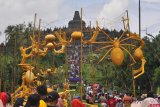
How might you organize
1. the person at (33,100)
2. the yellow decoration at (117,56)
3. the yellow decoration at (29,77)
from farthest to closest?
the yellow decoration at (29,77), the yellow decoration at (117,56), the person at (33,100)

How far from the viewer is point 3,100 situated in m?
11.7

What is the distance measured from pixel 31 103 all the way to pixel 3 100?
3721 mm

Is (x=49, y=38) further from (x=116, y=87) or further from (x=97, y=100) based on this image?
(x=116, y=87)

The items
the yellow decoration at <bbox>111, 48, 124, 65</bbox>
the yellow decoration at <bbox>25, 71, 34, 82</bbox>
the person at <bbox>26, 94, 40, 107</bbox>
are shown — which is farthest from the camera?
the yellow decoration at <bbox>25, 71, 34, 82</bbox>

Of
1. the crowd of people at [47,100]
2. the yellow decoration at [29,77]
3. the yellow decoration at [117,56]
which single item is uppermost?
the yellow decoration at [117,56]

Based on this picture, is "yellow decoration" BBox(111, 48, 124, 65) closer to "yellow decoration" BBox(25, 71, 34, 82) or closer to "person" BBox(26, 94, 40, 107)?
"yellow decoration" BBox(25, 71, 34, 82)

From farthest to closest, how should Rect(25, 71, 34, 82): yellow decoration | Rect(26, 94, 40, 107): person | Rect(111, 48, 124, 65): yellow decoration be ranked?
Rect(25, 71, 34, 82): yellow decoration → Rect(111, 48, 124, 65): yellow decoration → Rect(26, 94, 40, 107): person

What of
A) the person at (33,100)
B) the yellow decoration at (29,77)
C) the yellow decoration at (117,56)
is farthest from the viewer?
the yellow decoration at (29,77)

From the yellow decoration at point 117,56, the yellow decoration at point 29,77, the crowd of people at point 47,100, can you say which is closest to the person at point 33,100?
the crowd of people at point 47,100

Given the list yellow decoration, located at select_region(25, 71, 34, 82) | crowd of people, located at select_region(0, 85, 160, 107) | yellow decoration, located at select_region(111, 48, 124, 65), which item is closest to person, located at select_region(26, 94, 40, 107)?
crowd of people, located at select_region(0, 85, 160, 107)

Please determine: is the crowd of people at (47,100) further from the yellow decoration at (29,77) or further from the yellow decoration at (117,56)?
the yellow decoration at (29,77)

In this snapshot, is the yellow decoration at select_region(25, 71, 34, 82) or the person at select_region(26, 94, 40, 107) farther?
the yellow decoration at select_region(25, 71, 34, 82)

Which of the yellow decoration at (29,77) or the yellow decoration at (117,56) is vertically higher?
the yellow decoration at (117,56)

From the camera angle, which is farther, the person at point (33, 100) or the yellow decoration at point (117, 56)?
the yellow decoration at point (117, 56)
